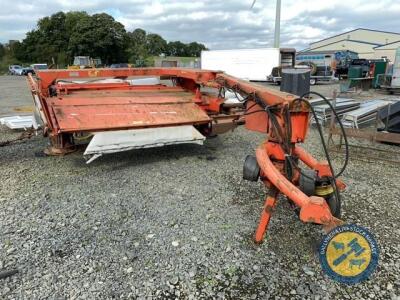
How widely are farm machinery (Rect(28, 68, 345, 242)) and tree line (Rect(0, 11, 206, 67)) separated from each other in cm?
4397

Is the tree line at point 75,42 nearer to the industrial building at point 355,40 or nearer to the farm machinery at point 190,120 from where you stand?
the industrial building at point 355,40

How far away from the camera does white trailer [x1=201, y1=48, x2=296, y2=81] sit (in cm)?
2381

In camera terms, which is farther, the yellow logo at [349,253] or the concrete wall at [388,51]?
the concrete wall at [388,51]

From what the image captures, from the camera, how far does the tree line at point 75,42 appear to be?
52.3 m

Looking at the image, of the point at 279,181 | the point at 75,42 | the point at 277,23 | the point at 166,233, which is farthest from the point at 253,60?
the point at 75,42

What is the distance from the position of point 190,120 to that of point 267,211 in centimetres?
247

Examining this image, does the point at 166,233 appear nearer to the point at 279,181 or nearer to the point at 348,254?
the point at 279,181

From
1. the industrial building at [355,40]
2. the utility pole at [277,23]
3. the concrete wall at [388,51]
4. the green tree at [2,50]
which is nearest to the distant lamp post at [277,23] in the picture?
the utility pole at [277,23]

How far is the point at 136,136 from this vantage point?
15.5 feet

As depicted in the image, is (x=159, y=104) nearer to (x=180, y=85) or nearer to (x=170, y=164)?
(x=170, y=164)

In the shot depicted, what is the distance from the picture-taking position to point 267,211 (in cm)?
294

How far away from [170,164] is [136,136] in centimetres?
77

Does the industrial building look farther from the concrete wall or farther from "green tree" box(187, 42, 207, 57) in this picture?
"green tree" box(187, 42, 207, 57)

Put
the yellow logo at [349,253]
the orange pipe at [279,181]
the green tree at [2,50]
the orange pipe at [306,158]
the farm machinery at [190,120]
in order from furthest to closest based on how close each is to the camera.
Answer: the green tree at [2,50]
the orange pipe at [306,158]
the farm machinery at [190,120]
the orange pipe at [279,181]
the yellow logo at [349,253]
